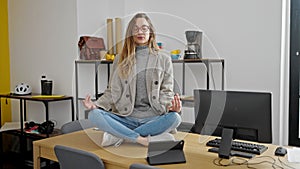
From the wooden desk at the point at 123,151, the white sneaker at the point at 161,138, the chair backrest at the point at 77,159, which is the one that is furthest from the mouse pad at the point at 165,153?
the chair backrest at the point at 77,159

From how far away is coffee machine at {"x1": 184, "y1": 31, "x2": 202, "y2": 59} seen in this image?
3004 millimetres

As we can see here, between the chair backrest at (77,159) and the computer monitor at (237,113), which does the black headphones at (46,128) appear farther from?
the computer monitor at (237,113)

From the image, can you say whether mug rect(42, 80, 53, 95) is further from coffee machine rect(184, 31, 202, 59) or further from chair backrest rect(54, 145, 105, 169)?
chair backrest rect(54, 145, 105, 169)

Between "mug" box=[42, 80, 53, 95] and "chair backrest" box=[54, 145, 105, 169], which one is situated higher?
"mug" box=[42, 80, 53, 95]

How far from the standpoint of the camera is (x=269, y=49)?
9.55 feet

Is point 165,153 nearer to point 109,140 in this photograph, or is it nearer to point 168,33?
point 109,140

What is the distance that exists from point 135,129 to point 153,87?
0.85 feet

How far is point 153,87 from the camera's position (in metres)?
1.94

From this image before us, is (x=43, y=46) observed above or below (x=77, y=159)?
above

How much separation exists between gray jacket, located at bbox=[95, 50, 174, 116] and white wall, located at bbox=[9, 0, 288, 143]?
2.11 feet

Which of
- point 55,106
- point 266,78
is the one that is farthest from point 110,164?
point 55,106

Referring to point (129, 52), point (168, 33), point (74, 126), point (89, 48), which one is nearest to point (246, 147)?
point (129, 52)

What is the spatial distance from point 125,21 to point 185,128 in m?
1.72

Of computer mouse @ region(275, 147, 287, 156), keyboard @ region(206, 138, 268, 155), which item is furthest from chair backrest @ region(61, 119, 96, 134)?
computer mouse @ region(275, 147, 287, 156)
